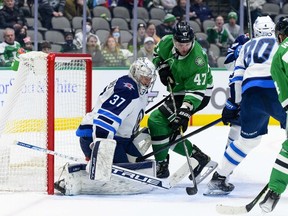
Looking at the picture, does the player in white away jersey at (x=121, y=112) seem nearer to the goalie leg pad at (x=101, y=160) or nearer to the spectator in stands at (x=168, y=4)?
the goalie leg pad at (x=101, y=160)

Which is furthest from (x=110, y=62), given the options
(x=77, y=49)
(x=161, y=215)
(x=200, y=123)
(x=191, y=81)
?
(x=161, y=215)

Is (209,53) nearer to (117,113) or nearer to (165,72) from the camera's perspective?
(165,72)

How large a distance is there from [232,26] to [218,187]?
4518 millimetres

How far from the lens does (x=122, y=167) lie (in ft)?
15.0

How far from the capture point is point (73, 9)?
835 cm

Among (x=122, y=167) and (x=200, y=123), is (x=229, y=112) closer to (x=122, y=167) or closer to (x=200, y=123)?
(x=122, y=167)

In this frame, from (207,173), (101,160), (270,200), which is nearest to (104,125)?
(101,160)

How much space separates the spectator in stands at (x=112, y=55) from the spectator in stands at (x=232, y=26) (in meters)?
1.31

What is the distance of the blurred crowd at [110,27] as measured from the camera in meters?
7.90

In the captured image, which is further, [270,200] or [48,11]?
[48,11]

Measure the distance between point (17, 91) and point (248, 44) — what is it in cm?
129

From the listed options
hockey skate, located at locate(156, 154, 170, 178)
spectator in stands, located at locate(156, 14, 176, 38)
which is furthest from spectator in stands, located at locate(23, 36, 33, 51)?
hockey skate, located at locate(156, 154, 170, 178)

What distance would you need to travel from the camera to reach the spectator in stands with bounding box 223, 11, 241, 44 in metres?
9.01

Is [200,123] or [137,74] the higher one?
[137,74]
